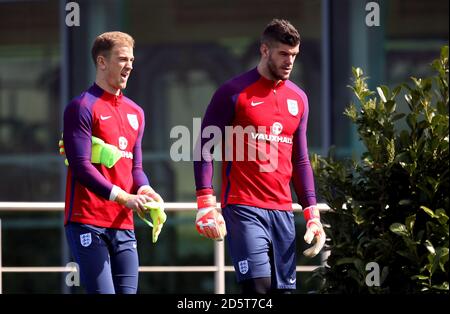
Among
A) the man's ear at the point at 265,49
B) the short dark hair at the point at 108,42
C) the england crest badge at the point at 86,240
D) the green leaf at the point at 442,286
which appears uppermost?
the short dark hair at the point at 108,42

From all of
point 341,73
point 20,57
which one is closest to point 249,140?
point 341,73

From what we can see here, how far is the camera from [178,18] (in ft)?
40.0

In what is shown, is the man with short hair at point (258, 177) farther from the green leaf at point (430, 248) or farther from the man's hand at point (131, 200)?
the green leaf at point (430, 248)

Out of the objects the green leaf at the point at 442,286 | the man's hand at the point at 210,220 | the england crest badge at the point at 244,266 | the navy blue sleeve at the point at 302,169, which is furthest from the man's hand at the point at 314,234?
the green leaf at the point at 442,286

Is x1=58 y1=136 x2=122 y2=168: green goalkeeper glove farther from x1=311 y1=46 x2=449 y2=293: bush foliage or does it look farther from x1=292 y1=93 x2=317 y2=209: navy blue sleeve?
x1=311 y1=46 x2=449 y2=293: bush foliage

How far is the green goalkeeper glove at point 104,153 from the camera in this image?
235 inches

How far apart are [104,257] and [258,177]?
947 millimetres

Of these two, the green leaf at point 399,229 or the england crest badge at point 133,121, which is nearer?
the green leaf at point 399,229

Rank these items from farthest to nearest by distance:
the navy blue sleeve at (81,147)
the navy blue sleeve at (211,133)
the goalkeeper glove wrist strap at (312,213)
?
the goalkeeper glove wrist strap at (312,213)
the navy blue sleeve at (211,133)
the navy blue sleeve at (81,147)

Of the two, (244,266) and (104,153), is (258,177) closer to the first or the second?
(244,266)

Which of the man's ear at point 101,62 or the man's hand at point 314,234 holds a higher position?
the man's ear at point 101,62

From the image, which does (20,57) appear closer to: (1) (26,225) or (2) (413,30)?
(1) (26,225)

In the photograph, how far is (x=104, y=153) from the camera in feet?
19.6

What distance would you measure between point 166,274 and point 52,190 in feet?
5.17
